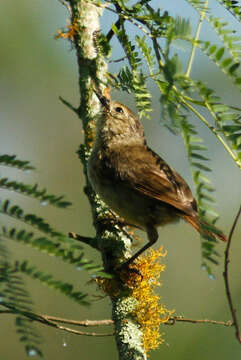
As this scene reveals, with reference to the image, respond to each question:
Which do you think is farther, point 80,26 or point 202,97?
point 80,26

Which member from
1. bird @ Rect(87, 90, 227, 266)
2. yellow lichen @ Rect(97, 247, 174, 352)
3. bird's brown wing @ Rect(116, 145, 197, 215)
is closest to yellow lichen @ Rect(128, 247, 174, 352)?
yellow lichen @ Rect(97, 247, 174, 352)

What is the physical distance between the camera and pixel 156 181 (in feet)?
13.0

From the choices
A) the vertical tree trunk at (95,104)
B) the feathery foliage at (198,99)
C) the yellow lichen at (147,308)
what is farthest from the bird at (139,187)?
the feathery foliage at (198,99)

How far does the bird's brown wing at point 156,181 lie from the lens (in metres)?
3.83

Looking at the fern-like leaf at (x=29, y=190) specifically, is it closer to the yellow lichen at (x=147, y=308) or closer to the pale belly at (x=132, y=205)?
the yellow lichen at (x=147, y=308)

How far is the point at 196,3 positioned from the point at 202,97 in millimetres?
639

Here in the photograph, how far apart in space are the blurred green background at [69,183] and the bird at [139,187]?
21 centimetres

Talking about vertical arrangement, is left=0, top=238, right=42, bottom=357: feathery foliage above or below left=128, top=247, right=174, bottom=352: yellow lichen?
above

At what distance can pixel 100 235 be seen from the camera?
10.6 ft

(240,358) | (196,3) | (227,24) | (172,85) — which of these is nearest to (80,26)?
(196,3)

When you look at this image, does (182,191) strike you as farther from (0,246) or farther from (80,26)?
(0,246)

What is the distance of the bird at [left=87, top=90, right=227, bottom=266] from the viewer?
146 inches

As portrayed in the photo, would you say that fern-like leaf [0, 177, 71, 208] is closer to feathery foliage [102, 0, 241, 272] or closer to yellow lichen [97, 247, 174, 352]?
feathery foliage [102, 0, 241, 272]

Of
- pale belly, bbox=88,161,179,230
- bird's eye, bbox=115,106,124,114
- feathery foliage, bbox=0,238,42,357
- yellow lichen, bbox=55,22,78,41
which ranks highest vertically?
yellow lichen, bbox=55,22,78,41
